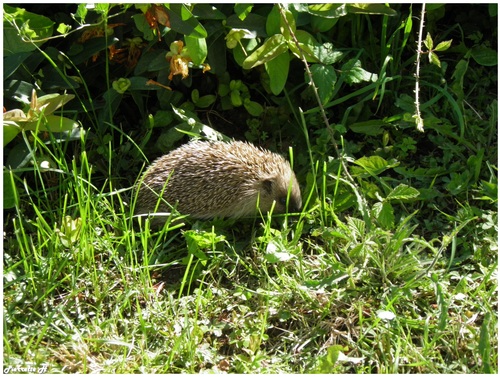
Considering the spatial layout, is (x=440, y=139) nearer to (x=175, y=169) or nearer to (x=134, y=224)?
(x=175, y=169)

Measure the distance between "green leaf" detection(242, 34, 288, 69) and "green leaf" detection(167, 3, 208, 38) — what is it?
0.35 meters

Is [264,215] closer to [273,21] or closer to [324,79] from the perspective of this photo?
[324,79]

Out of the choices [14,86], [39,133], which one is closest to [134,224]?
[39,133]

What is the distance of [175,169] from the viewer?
15.6 feet

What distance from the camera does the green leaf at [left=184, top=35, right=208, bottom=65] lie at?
4.57 meters

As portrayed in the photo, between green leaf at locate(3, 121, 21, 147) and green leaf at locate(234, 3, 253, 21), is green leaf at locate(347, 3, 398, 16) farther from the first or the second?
green leaf at locate(3, 121, 21, 147)

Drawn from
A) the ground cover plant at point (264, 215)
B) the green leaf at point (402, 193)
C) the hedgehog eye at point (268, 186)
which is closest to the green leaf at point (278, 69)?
the ground cover plant at point (264, 215)

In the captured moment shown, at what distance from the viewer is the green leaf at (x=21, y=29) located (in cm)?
438

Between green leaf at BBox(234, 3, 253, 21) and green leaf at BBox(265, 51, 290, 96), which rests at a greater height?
green leaf at BBox(234, 3, 253, 21)

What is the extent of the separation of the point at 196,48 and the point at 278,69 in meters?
0.58

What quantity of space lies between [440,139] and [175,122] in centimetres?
195

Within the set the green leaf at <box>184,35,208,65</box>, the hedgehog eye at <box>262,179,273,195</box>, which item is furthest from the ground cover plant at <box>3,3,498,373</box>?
the hedgehog eye at <box>262,179,273,195</box>

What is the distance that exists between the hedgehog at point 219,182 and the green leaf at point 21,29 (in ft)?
3.70

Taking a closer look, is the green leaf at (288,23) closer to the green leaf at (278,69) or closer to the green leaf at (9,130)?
the green leaf at (278,69)
